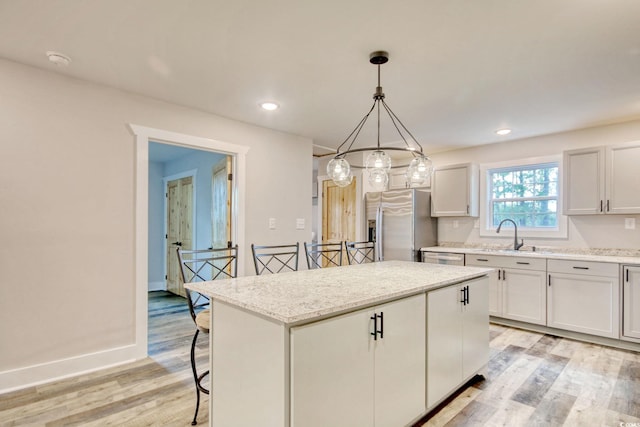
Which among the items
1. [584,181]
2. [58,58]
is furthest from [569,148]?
[58,58]

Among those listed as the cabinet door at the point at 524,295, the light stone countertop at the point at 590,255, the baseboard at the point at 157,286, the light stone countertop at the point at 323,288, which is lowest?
the baseboard at the point at 157,286

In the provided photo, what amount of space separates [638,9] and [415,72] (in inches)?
48.9

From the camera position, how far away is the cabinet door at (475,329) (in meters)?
2.32

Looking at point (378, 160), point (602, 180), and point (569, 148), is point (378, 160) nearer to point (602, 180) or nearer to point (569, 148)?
point (602, 180)

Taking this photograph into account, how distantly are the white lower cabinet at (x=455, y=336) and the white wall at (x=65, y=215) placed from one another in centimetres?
252

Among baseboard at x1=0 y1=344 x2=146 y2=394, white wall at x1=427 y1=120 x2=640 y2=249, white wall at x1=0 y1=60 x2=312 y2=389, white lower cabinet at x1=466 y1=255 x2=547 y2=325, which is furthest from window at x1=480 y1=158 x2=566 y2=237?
baseboard at x1=0 y1=344 x2=146 y2=394

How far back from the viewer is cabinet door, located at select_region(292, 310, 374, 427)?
130 cm

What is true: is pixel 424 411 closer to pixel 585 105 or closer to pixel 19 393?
pixel 19 393

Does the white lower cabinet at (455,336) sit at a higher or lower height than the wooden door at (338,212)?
lower

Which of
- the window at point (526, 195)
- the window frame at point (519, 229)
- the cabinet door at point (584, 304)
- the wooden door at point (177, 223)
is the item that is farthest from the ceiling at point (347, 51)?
the wooden door at point (177, 223)

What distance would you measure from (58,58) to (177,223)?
3742mm

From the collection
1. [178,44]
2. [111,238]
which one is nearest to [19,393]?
[111,238]

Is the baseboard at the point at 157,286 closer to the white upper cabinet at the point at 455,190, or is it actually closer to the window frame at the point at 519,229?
the white upper cabinet at the point at 455,190

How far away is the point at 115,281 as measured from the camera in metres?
2.83
